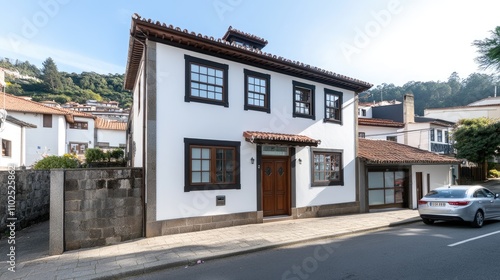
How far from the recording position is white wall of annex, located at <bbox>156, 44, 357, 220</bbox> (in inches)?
341

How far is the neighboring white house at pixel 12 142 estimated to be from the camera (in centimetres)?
1706

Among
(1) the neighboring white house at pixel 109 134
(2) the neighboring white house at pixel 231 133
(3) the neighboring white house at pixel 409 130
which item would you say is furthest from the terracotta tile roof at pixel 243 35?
(1) the neighboring white house at pixel 109 134

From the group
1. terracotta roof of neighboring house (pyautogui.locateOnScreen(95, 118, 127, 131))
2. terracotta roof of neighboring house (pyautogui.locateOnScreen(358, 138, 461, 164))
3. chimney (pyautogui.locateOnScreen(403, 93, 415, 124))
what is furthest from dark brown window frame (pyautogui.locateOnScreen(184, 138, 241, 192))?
terracotta roof of neighboring house (pyautogui.locateOnScreen(95, 118, 127, 131))

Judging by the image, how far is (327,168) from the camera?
12648mm

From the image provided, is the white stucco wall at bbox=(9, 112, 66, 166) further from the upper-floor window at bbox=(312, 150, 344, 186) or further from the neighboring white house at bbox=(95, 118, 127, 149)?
the upper-floor window at bbox=(312, 150, 344, 186)

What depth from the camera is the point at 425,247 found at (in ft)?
23.4

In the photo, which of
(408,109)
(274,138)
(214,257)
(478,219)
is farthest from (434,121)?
(214,257)

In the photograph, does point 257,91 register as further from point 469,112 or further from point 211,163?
point 469,112

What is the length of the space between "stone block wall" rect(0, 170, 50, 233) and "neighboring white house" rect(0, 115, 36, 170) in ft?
24.2

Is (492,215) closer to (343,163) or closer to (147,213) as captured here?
(343,163)

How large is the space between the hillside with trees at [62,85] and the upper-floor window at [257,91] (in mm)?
55543

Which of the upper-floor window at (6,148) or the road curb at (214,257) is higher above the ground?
the upper-floor window at (6,148)

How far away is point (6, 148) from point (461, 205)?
2347 centimetres

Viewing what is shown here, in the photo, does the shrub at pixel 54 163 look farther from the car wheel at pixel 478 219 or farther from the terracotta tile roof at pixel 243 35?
the car wheel at pixel 478 219
